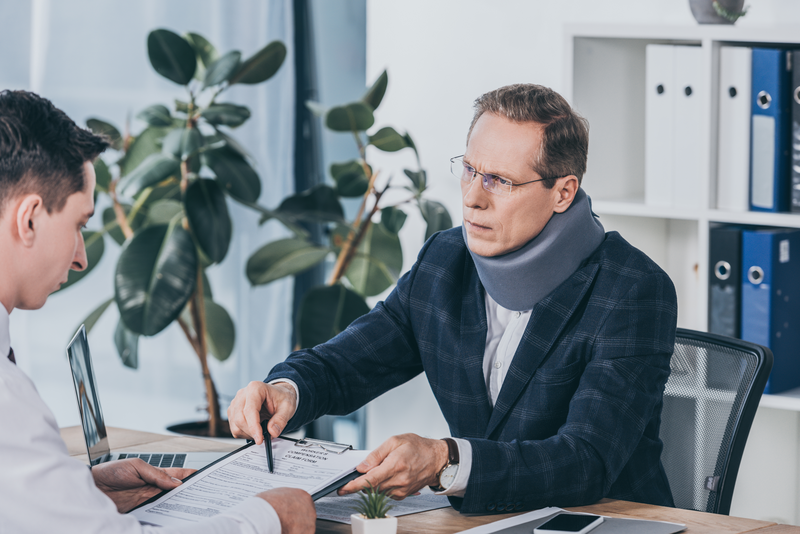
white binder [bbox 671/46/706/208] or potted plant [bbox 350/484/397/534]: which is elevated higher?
white binder [bbox 671/46/706/208]

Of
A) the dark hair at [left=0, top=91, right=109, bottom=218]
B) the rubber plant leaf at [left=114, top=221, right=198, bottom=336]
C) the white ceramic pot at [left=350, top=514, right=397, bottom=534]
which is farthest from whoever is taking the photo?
the rubber plant leaf at [left=114, top=221, right=198, bottom=336]

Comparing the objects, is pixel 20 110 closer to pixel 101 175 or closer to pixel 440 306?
pixel 440 306

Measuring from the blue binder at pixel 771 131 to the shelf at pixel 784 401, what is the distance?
0.47 metres

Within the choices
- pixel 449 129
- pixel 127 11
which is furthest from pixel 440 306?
pixel 127 11

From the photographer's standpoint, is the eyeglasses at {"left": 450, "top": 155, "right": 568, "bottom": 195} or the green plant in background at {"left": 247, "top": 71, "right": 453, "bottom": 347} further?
the green plant in background at {"left": 247, "top": 71, "right": 453, "bottom": 347}

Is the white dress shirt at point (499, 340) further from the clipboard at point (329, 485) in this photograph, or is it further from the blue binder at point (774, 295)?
the blue binder at point (774, 295)

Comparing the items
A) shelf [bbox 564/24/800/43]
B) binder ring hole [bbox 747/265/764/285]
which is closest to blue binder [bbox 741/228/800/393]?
binder ring hole [bbox 747/265/764/285]

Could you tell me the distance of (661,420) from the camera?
5.94ft

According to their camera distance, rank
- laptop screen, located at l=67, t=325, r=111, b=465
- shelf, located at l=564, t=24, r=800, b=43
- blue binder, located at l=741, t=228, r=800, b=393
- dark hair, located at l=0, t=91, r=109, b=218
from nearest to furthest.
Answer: dark hair, located at l=0, t=91, r=109, b=218 < laptop screen, located at l=67, t=325, r=111, b=465 < shelf, located at l=564, t=24, r=800, b=43 < blue binder, located at l=741, t=228, r=800, b=393

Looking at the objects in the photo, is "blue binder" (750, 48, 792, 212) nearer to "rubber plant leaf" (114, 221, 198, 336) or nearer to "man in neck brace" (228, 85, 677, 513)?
"man in neck brace" (228, 85, 677, 513)

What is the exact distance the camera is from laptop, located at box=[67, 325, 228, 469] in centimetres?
143

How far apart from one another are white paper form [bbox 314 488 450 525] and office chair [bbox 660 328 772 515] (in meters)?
0.56

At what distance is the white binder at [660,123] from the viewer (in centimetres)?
239

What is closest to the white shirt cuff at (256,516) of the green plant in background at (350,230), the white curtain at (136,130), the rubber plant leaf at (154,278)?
the rubber plant leaf at (154,278)
